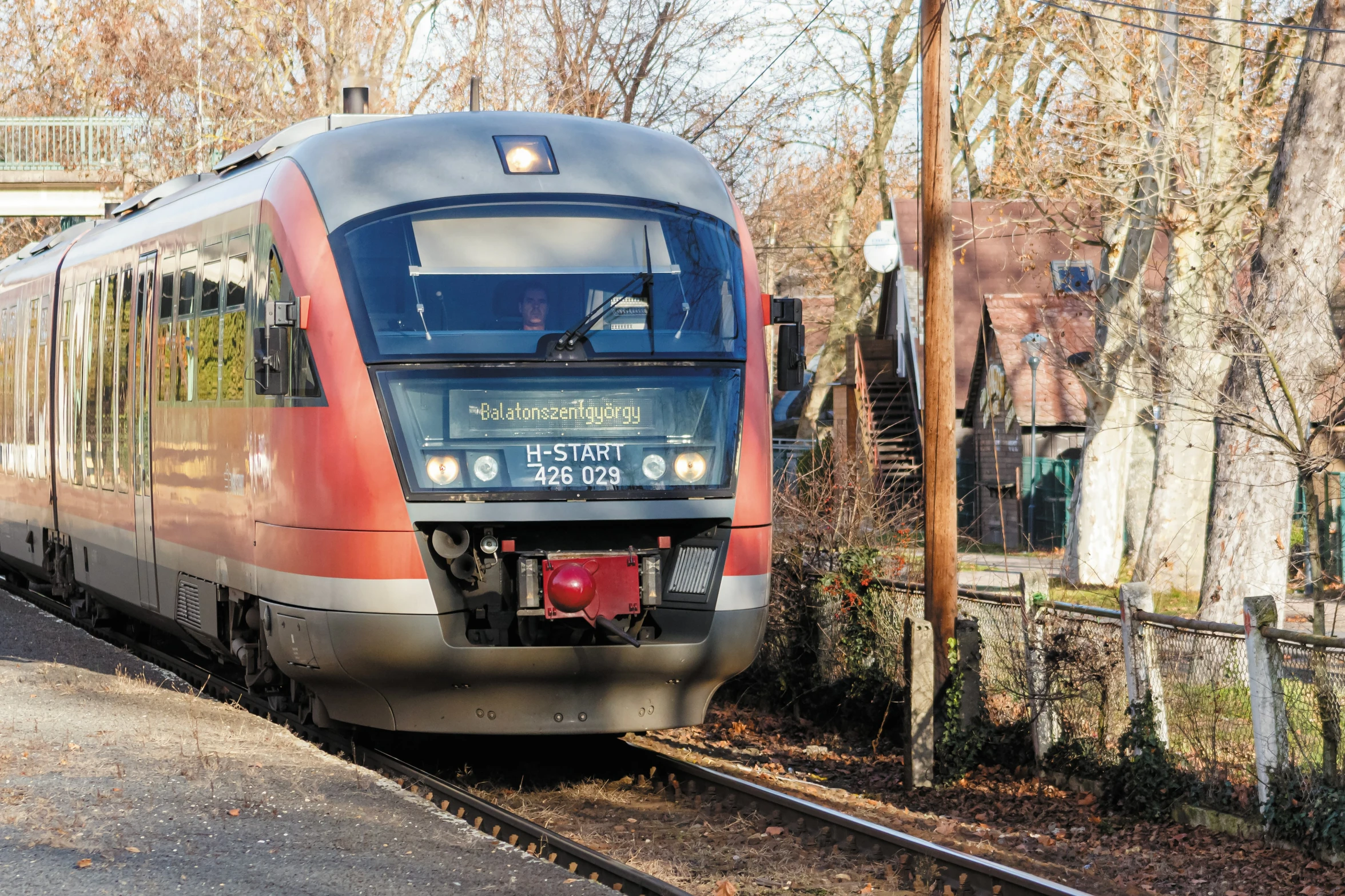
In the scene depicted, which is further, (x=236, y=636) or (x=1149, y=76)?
(x=1149, y=76)

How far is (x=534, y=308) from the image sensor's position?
8.87m

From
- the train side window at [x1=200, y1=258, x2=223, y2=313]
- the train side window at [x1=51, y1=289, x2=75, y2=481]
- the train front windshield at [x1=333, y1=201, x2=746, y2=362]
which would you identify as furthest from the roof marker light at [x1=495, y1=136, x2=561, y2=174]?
the train side window at [x1=51, y1=289, x2=75, y2=481]

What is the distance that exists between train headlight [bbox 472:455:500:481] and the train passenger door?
435cm

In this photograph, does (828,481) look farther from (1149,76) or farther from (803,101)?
(803,101)

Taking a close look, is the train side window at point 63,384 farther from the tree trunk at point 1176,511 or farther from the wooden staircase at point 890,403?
the wooden staircase at point 890,403

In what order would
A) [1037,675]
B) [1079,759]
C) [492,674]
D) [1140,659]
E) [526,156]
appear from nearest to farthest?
[492,674] → [526,156] → [1140,659] → [1079,759] → [1037,675]

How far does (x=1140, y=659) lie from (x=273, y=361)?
5358mm

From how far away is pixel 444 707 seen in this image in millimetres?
8891

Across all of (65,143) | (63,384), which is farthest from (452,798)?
(65,143)

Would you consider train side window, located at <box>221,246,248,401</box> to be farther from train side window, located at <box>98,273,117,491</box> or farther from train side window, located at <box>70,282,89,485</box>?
train side window, located at <box>70,282,89,485</box>

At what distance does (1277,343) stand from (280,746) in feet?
29.0

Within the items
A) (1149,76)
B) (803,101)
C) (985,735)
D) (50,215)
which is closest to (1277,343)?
(985,735)

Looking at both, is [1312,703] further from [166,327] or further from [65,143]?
[65,143]

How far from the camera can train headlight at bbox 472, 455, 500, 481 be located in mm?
8570
